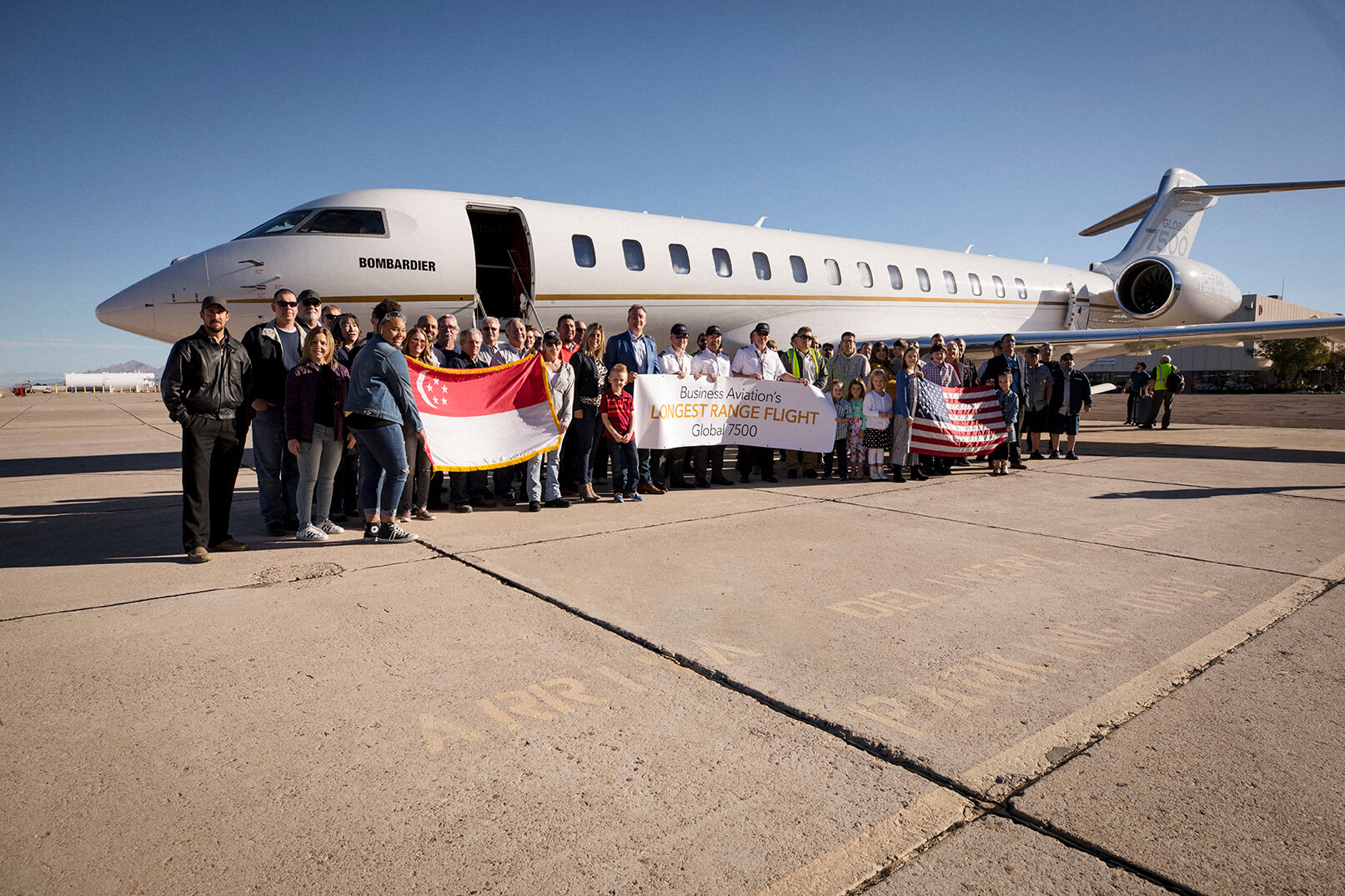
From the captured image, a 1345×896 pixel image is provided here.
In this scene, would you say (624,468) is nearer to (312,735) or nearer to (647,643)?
(647,643)

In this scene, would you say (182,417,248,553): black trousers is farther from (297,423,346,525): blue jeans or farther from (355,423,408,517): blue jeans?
(355,423,408,517): blue jeans

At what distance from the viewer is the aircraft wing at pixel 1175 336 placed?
13094 millimetres

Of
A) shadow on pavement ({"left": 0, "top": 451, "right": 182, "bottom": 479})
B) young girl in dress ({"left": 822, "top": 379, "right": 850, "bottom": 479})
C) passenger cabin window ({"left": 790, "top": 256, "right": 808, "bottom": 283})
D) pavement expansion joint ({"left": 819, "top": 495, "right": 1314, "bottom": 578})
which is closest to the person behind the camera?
pavement expansion joint ({"left": 819, "top": 495, "right": 1314, "bottom": 578})

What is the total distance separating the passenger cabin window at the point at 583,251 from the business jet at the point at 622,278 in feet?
0.07

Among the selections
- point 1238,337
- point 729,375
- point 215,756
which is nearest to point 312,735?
point 215,756

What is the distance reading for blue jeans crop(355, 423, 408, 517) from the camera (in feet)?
19.6

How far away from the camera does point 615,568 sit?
511cm

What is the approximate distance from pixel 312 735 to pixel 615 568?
254cm

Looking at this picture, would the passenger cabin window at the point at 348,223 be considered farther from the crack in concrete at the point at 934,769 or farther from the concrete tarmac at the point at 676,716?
the crack in concrete at the point at 934,769

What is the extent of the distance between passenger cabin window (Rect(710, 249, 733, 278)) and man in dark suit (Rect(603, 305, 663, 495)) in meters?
4.96

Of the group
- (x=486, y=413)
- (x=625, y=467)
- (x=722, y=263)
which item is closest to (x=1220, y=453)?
(x=722, y=263)

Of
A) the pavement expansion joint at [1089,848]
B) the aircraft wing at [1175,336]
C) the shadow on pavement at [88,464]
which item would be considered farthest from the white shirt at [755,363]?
the shadow on pavement at [88,464]

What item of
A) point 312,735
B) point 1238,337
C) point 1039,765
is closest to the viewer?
point 1039,765

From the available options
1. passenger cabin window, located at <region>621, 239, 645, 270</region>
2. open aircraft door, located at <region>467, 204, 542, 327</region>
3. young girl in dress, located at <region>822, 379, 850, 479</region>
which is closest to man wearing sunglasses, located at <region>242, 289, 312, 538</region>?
open aircraft door, located at <region>467, 204, 542, 327</region>
